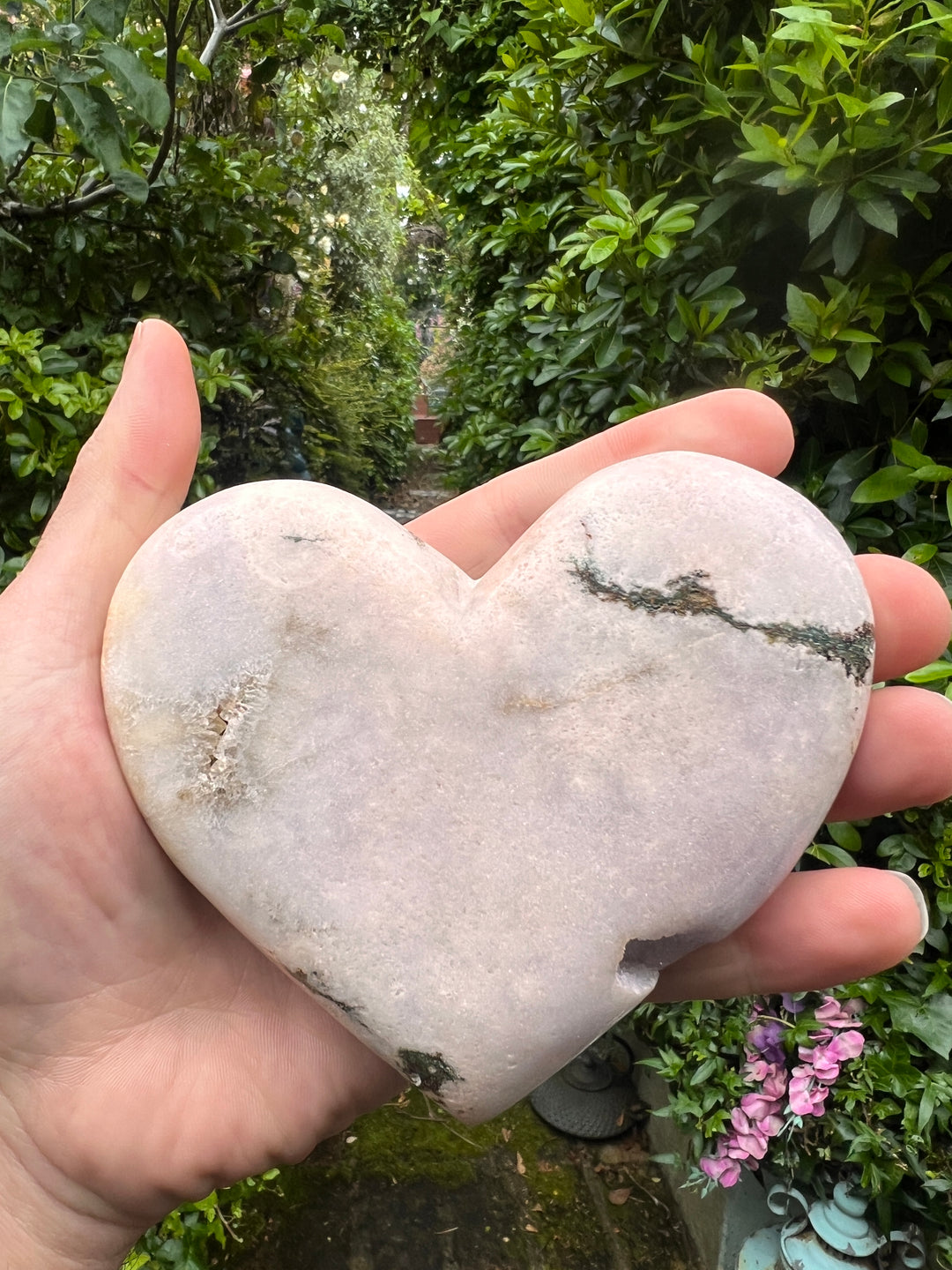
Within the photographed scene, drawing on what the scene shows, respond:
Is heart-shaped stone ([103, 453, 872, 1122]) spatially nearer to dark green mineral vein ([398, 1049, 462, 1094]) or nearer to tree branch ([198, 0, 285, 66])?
dark green mineral vein ([398, 1049, 462, 1094])

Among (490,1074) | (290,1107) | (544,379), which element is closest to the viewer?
(490,1074)

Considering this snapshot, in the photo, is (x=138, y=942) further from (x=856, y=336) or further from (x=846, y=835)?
(x=856, y=336)

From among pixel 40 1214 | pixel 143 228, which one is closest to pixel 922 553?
pixel 40 1214

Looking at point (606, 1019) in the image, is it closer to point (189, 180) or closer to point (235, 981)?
point (235, 981)

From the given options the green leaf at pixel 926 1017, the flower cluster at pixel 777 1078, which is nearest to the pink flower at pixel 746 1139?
the flower cluster at pixel 777 1078

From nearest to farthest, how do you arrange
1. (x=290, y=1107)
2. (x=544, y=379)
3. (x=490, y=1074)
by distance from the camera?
1. (x=490, y=1074)
2. (x=290, y=1107)
3. (x=544, y=379)

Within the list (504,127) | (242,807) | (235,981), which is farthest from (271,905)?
(504,127)

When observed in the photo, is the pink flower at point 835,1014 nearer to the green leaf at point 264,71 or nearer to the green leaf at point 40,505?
the green leaf at point 40,505
